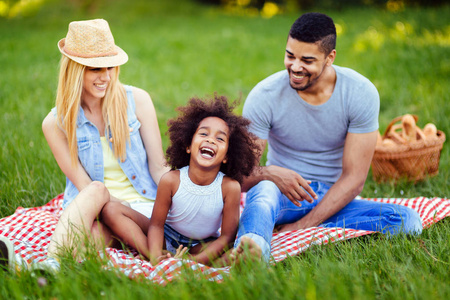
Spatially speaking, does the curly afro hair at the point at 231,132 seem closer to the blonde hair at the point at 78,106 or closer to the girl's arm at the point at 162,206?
the girl's arm at the point at 162,206

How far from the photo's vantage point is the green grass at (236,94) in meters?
2.40

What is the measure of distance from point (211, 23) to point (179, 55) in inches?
220

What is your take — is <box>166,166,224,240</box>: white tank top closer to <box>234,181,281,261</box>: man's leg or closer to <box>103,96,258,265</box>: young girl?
<box>103,96,258,265</box>: young girl

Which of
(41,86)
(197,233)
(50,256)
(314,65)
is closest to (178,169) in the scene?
(197,233)

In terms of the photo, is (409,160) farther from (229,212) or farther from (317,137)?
(229,212)

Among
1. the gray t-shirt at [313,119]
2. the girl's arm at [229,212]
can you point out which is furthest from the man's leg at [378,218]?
the girl's arm at [229,212]

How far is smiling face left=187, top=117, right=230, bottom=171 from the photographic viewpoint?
296cm

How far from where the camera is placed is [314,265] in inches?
106

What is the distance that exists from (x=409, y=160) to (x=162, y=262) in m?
2.70

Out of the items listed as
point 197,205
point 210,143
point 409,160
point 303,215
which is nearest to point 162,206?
point 197,205

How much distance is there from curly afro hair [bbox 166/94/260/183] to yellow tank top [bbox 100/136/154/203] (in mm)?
528

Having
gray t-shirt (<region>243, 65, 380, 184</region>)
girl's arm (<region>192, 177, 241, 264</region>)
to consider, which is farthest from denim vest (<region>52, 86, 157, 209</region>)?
gray t-shirt (<region>243, 65, 380, 184</region>)

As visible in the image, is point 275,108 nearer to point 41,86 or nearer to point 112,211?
point 112,211

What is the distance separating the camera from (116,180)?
3533 mm
